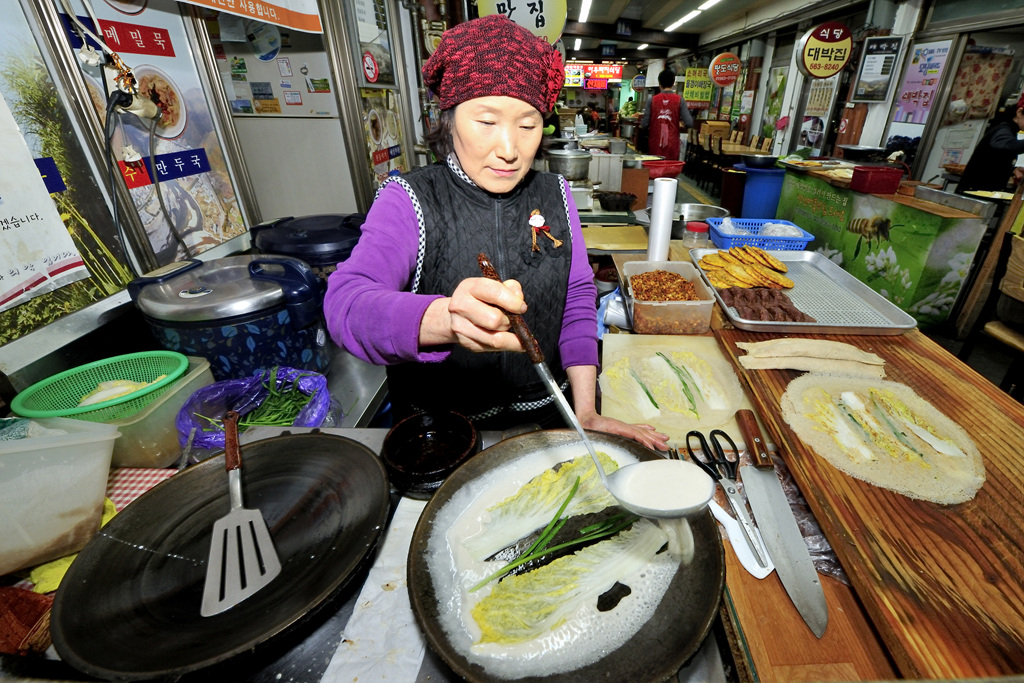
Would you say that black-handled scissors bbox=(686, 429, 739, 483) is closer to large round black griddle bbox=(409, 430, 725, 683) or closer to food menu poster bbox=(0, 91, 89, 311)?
large round black griddle bbox=(409, 430, 725, 683)

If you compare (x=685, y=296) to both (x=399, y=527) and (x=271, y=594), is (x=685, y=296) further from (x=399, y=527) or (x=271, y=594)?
(x=271, y=594)

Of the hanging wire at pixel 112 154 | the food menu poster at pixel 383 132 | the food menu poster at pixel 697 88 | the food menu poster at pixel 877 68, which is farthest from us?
the food menu poster at pixel 697 88

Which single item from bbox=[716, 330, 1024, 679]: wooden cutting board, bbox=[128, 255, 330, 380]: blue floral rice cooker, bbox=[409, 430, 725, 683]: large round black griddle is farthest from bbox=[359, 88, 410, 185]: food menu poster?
bbox=[716, 330, 1024, 679]: wooden cutting board

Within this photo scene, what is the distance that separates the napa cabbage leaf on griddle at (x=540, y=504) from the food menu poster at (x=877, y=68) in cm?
1204

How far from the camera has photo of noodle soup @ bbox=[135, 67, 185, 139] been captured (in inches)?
85.2

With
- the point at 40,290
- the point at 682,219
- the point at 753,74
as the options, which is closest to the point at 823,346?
the point at 682,219

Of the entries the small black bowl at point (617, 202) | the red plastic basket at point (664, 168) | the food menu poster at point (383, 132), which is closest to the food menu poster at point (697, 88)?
the red plastic basket at point (664, 168)

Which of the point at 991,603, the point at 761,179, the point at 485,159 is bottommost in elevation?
the point at 991,603

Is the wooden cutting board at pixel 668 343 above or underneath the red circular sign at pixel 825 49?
underneath

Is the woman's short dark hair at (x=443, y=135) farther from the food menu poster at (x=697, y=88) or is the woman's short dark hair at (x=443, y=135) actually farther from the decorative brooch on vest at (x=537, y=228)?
the food menu poster at (x=697, y=88)

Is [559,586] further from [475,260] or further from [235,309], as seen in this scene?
[235,309]

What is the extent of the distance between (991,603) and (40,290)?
3.17 metres

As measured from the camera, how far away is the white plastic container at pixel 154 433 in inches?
57.5

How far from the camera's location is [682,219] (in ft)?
13.0
